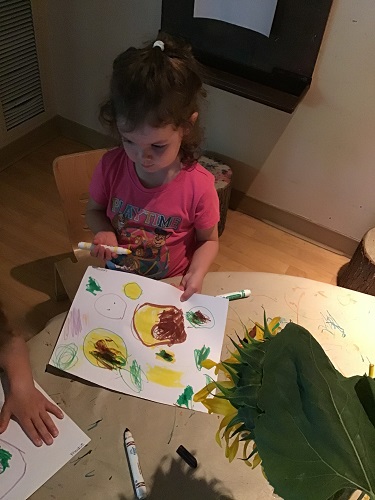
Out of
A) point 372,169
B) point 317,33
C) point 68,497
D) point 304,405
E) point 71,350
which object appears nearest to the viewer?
point 304,405

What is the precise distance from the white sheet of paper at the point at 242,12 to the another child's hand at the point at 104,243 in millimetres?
922

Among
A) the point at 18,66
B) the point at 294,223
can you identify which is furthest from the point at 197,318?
the point at 18,66

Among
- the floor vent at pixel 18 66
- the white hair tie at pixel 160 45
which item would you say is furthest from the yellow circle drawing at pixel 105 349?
the floor vent at pixel 18 66

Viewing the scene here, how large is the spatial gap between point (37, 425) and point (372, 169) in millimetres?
1430

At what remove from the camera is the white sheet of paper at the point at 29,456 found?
2.14ft

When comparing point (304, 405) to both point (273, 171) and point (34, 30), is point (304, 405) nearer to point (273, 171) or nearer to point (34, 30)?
point (273, 171)

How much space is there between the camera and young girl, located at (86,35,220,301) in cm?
89

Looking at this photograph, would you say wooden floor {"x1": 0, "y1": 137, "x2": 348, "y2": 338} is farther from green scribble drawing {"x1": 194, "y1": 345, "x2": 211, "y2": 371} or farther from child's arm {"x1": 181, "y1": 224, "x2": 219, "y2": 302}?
green scribble drawing {"x1": 194, "y1": 345, "x2": 211, "y2": 371}

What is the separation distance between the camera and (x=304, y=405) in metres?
0.39

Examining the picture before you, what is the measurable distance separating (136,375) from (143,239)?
389 millimetres

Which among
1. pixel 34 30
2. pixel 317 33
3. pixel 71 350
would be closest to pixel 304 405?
pixel 71 350

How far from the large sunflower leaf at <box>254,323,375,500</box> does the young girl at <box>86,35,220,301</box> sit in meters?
0.51

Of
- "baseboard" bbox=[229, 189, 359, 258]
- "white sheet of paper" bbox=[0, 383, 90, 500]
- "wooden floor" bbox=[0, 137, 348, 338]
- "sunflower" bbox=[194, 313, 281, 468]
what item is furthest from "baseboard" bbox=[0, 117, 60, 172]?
"sunflower" bbox=[194, 313, 281, 468]

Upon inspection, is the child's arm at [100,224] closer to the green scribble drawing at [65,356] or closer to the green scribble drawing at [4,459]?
the green scribble drawing at [65,356]
